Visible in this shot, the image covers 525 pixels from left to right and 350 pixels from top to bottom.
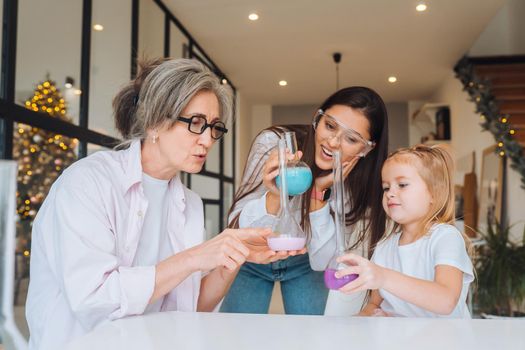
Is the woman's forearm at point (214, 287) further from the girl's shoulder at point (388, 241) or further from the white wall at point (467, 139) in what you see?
the white wall at point (467, 139)

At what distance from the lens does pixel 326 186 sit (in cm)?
172

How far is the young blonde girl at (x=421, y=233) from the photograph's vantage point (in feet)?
4.63

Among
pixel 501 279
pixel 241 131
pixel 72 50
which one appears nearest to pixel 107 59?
pixel 72 50

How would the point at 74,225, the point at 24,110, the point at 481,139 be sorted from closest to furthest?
the point at 74,225
the point at 24,110
the point at 481,139

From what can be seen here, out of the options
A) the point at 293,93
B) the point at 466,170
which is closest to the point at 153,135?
the point at 466,170

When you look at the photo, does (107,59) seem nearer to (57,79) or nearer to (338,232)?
(57,79)

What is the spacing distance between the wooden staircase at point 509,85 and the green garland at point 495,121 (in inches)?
3.2

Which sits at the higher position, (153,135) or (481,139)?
(481,139)

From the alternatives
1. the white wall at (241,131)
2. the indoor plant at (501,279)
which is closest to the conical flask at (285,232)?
the indoor plant at (501,279)

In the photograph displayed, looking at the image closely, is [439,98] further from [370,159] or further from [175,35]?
[370,159]

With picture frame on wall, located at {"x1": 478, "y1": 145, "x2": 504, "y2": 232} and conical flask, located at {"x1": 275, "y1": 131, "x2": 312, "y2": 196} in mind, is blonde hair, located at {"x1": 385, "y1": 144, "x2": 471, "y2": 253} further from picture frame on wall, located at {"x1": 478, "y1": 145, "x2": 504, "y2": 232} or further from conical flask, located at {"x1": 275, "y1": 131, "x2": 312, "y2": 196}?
picture frame on wall, located at {"x1": 478, "y1": 145, "x2": 504, "y2": 232}

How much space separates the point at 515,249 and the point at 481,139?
221 cm

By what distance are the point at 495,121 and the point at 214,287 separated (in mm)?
3980

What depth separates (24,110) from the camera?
258 cm
